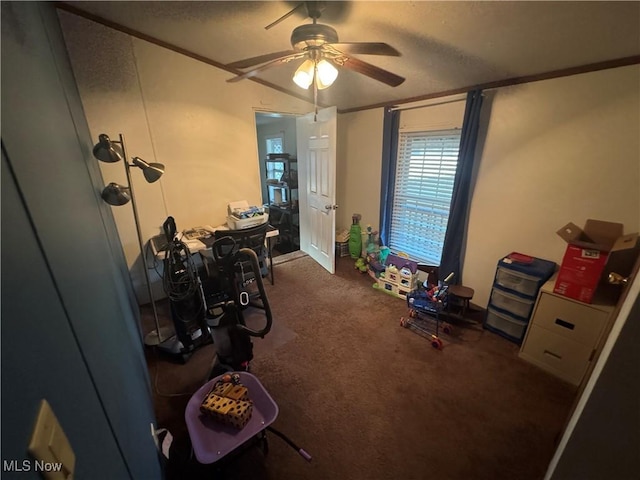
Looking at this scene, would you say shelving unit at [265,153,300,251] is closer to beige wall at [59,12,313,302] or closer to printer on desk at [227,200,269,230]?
beige wall at [59,12,313,302]

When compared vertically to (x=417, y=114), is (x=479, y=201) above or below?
below

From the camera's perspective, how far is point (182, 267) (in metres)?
1.98

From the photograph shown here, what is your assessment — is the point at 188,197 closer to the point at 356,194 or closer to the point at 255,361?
the point at 255,361

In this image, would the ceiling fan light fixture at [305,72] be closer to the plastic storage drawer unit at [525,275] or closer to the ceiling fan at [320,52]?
the ceiling fan at [320,52]

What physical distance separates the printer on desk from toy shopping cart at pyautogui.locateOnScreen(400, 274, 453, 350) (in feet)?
5.88

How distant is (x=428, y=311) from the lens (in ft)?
8.34

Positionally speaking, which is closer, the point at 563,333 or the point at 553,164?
the point at 563,333

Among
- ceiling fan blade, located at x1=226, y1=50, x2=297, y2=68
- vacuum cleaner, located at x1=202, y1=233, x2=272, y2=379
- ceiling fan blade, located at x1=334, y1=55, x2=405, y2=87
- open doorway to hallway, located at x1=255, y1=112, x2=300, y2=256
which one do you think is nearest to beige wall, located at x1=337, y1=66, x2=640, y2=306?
ceiling fan blade, located at x1=334, y1=55, x2=405, y2=87

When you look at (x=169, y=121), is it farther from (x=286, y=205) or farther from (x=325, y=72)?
(x=286, y=205)

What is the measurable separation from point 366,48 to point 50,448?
181 centimetres

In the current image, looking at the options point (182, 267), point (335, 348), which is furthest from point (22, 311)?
point (335, 348)

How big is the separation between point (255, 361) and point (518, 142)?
2.87 meters

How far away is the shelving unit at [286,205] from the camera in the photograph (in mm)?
4430

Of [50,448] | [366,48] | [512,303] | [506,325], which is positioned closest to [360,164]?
[366,48]
